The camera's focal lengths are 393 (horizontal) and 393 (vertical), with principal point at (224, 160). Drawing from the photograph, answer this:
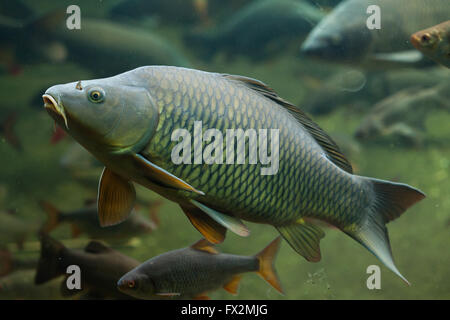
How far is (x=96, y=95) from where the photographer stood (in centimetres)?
113

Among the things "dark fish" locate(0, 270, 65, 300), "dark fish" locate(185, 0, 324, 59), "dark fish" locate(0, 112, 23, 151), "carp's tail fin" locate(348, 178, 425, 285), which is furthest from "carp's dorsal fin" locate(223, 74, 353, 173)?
"dark fish" locate(0, 112, 23, 151)

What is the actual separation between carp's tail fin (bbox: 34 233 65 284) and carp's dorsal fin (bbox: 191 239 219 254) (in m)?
0.83

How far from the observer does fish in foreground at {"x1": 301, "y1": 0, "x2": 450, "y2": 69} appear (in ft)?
7.47

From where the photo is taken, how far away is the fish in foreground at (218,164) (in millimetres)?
1146

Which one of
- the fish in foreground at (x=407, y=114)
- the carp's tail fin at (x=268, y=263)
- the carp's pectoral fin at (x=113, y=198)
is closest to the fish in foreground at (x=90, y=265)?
the carp's tail fin at (x=268, y=263)

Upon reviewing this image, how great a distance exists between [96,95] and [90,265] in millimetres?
1319

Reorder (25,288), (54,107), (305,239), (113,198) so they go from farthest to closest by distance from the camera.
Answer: (25,288) → (305,239) → (113,198) → (54,107)

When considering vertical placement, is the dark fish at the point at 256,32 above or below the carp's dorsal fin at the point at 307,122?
above

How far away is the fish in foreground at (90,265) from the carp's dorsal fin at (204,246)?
0.44m

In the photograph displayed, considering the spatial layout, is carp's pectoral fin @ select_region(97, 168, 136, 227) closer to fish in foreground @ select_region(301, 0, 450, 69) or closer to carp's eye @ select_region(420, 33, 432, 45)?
carp's eye @ select_region(420, 33, 432, 45)

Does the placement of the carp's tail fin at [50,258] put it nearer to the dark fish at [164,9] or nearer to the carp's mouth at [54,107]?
the carp's mouth at [54,107]

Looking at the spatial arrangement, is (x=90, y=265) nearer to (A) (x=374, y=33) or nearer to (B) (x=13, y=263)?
(B) (x=13, y=263)

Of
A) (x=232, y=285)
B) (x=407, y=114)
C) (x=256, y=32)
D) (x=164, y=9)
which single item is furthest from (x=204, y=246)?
(x=256, y=32)

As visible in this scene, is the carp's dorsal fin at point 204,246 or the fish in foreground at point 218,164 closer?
the fish in foreground at point 218,164
